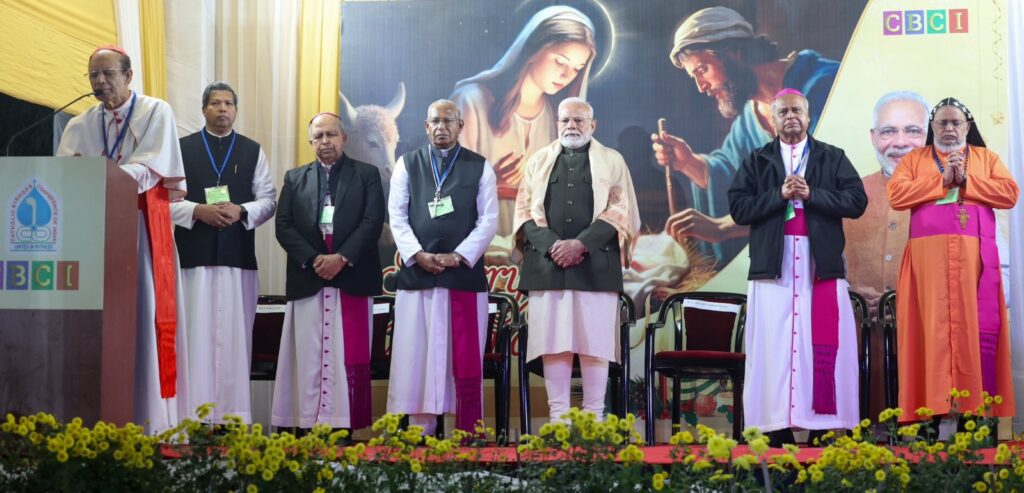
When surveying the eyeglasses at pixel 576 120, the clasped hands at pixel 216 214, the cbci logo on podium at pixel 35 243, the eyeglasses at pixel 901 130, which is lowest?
the cbci logo on podium at pixel 35 243

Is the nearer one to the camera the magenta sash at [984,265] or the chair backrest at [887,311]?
the magenta sash at [984,265]

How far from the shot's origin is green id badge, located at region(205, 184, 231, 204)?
19.7 feet

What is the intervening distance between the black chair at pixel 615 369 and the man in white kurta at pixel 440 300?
340 millimetres

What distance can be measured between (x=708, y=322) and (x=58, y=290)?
13.1 ft

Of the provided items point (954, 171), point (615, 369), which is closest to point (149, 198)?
point (615, 369)

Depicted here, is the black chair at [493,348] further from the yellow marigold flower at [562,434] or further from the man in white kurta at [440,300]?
the yellow marigold flower at [562,434]

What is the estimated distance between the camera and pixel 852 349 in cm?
559

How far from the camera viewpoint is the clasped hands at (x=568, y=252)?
5.65 metres

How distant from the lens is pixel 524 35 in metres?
7.53

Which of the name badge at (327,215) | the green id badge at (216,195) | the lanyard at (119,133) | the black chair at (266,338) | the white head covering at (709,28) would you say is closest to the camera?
the lanyard at (119,133)

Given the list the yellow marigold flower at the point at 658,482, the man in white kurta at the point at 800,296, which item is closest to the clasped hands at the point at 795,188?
the man in white kurta at the point at 800,296

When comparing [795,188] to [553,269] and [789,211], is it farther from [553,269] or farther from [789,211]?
[553,269]

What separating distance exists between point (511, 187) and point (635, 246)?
871 millimetres

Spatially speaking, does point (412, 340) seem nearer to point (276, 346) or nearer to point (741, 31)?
point (276, 346)
